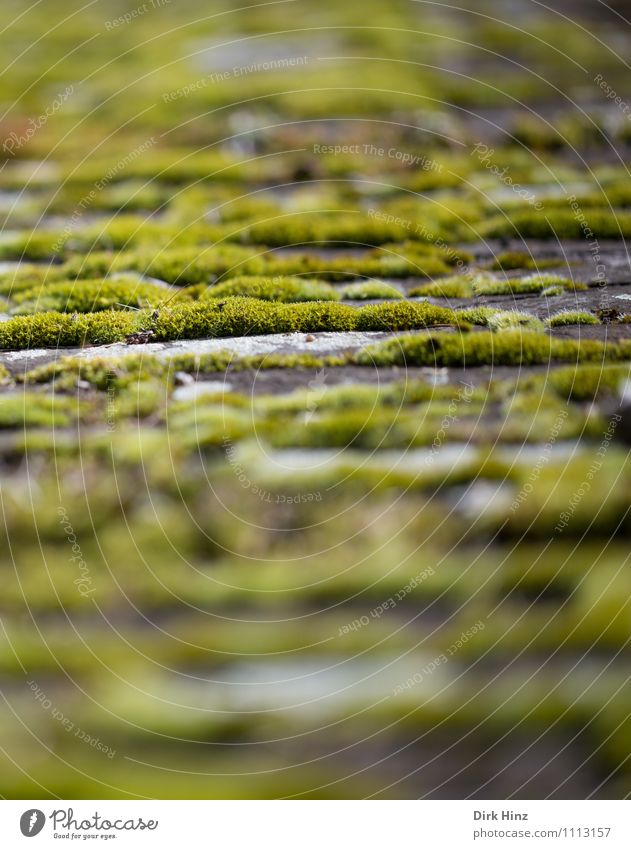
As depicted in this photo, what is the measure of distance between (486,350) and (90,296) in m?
Answer: 3.82

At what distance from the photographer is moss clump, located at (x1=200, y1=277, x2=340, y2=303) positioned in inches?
271

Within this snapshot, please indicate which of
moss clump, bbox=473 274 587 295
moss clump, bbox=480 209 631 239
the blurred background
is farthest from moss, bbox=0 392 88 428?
moss clump, bbox=480 209 631 239

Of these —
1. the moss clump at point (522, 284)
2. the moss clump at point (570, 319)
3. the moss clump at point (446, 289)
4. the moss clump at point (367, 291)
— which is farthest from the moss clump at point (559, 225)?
the moss clump at point (570, 319)

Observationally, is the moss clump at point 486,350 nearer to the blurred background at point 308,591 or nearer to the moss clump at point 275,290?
the blurred background at point 308,591

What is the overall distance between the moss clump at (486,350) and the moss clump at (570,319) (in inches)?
15.8

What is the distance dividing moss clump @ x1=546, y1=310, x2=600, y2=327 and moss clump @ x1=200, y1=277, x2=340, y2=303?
2.01 meters

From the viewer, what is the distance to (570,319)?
6.16 metres

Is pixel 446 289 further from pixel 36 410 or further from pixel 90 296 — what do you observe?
pixel 36 410

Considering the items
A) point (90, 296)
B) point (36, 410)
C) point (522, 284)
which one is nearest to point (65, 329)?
point (90, 296)

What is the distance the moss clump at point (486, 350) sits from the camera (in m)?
5.50
